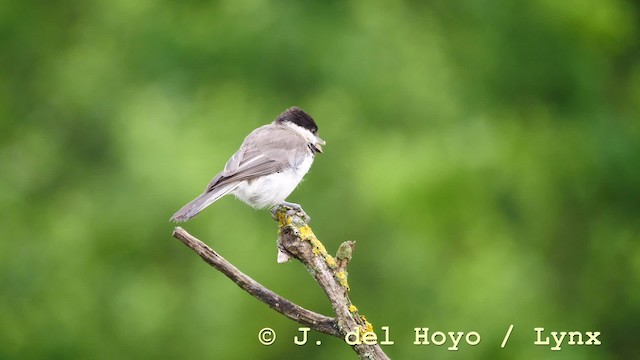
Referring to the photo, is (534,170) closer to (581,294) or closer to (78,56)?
(581,294)

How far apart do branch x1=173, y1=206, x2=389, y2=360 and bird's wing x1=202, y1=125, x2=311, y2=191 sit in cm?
80

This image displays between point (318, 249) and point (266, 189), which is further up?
point (266, 189)

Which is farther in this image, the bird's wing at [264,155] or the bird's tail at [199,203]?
the bird's wing at [264,155]

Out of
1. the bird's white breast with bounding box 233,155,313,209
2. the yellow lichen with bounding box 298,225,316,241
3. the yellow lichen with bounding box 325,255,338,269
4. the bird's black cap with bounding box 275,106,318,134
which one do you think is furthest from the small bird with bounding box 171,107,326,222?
the yellow lichen with bounding box 325,255,338,269

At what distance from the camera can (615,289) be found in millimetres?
11672

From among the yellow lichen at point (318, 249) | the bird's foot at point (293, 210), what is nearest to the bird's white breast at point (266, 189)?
the bird's foot at point (293, 210)

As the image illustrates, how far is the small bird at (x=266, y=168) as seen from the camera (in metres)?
5.44

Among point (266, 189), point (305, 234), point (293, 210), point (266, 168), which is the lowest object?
point (305, 234)

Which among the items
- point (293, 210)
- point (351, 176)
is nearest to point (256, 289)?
point (293, 210)

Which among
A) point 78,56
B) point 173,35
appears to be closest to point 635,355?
point 173,35

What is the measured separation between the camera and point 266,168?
5.71 metres

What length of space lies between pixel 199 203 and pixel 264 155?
39.5 inches

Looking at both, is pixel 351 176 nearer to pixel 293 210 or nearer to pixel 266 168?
pixel 266 168

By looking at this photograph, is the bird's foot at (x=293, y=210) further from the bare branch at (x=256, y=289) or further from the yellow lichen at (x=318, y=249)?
the bare branch at (x=256, y=289)
